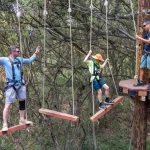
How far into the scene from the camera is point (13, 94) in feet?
15.4

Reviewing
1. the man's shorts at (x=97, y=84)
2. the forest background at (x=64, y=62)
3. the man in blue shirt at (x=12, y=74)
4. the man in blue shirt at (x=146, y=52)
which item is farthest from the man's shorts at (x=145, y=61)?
the man in blue shirt at (x=12, y=74)

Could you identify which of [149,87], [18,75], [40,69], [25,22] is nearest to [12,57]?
[18,75]

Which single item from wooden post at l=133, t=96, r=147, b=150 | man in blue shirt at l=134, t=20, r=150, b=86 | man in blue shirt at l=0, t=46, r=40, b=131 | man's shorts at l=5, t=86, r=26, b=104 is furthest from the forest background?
man's shorts at l=5, t=86, r=26, b=104

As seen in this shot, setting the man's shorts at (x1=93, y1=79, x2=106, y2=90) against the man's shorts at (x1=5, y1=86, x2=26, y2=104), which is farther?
the man's shorts at (x1=93, y1=79, x2=106, y2=90)

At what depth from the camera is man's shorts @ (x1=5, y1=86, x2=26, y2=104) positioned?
15.3ft

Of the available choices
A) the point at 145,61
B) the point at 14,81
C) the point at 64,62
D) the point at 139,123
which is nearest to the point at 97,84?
the point at 145,61

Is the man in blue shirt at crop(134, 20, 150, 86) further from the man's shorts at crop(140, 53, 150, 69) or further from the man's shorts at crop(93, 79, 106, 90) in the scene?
the man's shorts at crop(93, 79, 106, 90)

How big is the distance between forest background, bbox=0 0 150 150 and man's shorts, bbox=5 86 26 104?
188 cm

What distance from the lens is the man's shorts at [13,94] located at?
465 centimetres

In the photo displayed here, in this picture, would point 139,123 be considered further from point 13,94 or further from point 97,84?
point 13,94

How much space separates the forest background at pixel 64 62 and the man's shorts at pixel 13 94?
188 cm

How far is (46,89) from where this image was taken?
871 centimetres

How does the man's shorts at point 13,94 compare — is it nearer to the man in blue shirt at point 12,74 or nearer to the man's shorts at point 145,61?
the man in blue shirt at point 12,74

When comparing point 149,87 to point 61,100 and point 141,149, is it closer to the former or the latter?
point 141,149
